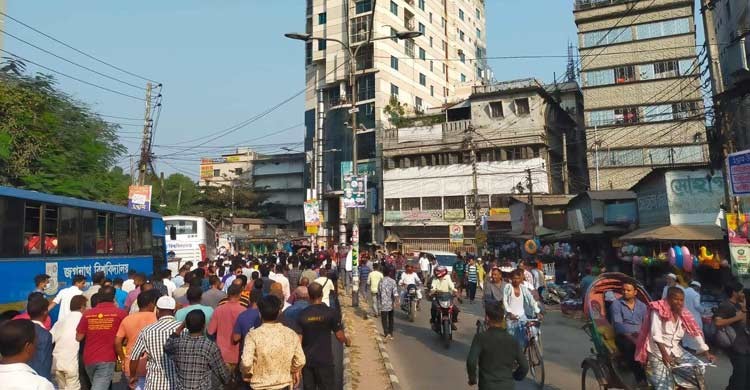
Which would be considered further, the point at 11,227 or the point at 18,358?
the point at 11,227

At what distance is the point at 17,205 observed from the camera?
387 inches

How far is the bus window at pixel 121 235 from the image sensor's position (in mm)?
14047

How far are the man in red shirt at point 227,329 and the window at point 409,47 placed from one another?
174 ft

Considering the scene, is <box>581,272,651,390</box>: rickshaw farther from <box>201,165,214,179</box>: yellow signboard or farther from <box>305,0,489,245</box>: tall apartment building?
<box>201,165,214,179</box>: yellow signboard

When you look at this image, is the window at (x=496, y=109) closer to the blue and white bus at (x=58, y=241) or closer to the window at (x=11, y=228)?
the blue and white bus at (x=58, y=241)

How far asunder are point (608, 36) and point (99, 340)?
43963 millimetres

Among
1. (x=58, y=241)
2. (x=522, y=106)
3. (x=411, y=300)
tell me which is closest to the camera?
(x=58, y=241)

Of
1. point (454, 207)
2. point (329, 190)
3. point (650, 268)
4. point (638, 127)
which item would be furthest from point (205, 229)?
point (638, 127)

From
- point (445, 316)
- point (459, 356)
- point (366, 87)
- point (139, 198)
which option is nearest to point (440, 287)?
point (445, 316)

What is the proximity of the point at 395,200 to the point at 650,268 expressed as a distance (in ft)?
107

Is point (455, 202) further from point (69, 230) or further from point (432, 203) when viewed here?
point (69, 230)

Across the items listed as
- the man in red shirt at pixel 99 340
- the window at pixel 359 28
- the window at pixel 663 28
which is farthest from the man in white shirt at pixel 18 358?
the window at pixel 359 28

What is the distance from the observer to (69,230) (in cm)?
1155

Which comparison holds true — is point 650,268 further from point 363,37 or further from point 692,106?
point 363,37
